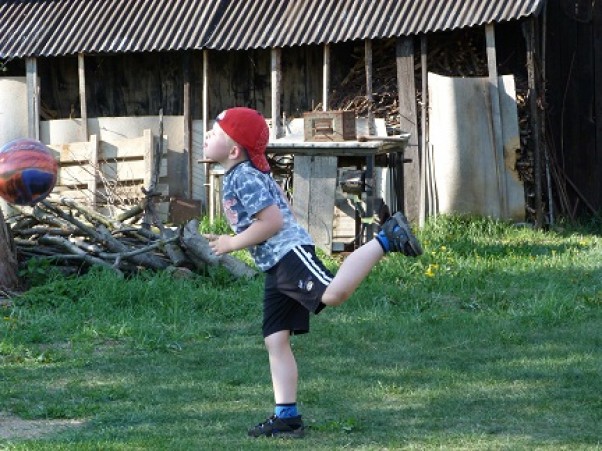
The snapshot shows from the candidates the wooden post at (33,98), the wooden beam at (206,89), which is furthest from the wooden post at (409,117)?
the wooden post at (33,98)

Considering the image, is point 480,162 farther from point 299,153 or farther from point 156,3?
point 156,3

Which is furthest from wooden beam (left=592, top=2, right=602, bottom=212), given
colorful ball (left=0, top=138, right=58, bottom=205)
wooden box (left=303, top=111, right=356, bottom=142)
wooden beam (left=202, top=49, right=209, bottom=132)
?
colorful ball (left=0, top=138, right=58, bottom=205)

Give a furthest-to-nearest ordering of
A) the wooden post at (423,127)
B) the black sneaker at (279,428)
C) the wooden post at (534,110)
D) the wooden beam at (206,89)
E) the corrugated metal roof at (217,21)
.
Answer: the wooden beam at (206,89) < the wooden post at (423,127) < the corrugated metal roof at (217,21) < the wooden post at (534,110) < the black sneaker at (279,428)

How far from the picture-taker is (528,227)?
43.7ft

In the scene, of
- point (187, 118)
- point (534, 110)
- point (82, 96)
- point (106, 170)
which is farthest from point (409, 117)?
point (82, 96)

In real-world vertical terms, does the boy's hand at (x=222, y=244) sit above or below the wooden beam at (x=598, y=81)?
below

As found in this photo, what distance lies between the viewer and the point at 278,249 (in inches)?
220

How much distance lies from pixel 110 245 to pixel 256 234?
5.32 metres

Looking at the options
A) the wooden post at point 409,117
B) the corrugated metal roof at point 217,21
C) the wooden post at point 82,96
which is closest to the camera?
the corrugated metal roof at point 217,21

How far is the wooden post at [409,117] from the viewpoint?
13.8 m

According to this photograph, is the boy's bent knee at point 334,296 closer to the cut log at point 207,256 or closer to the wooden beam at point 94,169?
the cut log at point 207,256

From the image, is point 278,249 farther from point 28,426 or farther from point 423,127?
point 423,127

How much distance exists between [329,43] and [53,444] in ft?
31.6

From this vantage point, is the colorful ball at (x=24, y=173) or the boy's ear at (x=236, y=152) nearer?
the boy's ear at (x=236, y=152)
